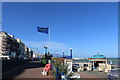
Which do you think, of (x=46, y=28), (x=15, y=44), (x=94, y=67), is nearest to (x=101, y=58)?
(x=94, y=67)

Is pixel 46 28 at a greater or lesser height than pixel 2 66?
greater

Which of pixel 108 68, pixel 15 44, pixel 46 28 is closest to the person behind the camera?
pixel 108 68

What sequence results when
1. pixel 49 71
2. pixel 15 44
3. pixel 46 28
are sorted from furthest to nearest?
1. pixel 15 44
2. pixel 46 28
3. pixel 49 71

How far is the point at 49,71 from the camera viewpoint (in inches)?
543

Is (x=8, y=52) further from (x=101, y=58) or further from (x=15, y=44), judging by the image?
(x=101, y=58)

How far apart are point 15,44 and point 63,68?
11597cm

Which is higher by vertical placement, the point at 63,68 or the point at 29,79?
the point at 63,68

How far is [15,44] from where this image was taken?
4828 inches

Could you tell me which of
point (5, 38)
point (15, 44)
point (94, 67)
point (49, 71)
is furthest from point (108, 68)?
point (15, 44)

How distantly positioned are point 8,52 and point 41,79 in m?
98.7

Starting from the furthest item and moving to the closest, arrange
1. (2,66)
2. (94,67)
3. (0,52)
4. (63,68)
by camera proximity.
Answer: (0,52), (94,67), (2,66), (63,68)

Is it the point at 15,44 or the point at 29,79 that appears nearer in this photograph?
the point at 29,79

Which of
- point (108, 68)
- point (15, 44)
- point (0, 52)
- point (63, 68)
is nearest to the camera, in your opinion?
point (63, 68)

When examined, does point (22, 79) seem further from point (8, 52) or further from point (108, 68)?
point (8, 52)
